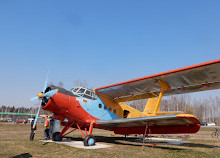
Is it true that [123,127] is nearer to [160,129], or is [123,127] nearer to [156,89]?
[160,129]

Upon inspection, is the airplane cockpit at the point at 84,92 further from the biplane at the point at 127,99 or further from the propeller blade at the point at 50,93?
the propeller blade at the point at 50,93

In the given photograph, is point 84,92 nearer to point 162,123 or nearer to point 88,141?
point 88,141

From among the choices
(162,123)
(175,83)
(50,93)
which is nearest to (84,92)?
(50,93)

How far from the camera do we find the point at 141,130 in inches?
415

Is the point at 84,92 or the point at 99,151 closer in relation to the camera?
the point at 99,151

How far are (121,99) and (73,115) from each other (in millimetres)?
4180

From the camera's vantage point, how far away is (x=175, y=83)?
9984 millimetres

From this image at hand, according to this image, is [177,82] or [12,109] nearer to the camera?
[177,82]

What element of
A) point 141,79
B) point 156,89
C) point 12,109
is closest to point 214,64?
point 141,79

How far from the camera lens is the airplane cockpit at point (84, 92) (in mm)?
10008

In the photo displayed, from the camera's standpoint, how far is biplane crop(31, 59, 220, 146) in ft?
27.2

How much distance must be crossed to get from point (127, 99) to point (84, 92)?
11.9 ft

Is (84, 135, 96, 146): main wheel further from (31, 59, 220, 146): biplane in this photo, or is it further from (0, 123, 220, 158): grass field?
(0, 123, 220, 158): grass field

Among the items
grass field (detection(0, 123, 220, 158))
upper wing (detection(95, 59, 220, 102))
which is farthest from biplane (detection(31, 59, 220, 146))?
grass field (detection(0, 123, 220, 158))
